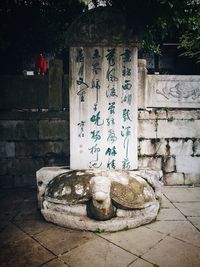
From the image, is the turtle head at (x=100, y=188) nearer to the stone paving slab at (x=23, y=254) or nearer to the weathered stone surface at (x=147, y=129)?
the stone paving slab at (x=23, y=254)

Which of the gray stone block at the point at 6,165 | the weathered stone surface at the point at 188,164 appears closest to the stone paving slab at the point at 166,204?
the weathered stone surface at the point at 188,164

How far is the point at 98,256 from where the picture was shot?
3506mm

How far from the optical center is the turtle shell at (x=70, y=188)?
14.2 feet

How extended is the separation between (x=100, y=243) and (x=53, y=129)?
3.46 meters

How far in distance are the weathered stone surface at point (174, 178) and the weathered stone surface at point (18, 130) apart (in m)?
3.60

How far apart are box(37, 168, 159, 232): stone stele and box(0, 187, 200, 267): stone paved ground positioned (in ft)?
0.49

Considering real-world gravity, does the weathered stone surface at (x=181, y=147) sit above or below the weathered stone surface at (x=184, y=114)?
below

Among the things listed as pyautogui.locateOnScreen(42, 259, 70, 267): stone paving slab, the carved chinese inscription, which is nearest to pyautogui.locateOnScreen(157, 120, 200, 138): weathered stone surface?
the carved chinese inscription

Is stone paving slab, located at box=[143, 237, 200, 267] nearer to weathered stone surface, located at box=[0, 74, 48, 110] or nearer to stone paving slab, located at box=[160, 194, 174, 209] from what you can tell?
stone paving slab, located at box=[160, 194, 174, 209]

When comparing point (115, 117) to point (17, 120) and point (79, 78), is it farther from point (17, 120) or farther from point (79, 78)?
point (17, 120)

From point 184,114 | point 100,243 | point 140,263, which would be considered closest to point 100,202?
point 100,243

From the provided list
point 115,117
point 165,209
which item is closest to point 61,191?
point 115,117

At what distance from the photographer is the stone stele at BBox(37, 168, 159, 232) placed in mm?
4168

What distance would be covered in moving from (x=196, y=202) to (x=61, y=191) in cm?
299
